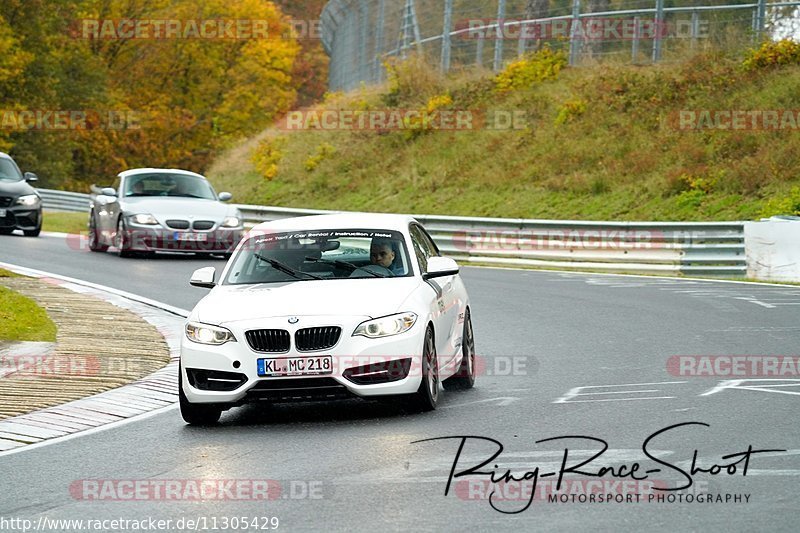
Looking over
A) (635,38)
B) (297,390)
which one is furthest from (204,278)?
A: (635,38)

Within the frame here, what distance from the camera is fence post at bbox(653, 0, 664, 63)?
37.1m

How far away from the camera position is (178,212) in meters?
25.6

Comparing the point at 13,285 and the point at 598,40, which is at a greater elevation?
the point at 598,40

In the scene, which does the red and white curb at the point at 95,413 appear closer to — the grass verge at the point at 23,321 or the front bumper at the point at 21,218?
the grass verge at the point at 23,321

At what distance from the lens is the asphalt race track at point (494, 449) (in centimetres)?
702

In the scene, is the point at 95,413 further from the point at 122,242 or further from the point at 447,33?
the point at 447,33

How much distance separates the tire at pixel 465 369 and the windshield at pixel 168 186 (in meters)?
15.3

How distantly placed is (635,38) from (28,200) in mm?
17567

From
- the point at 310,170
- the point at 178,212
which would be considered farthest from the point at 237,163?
the point at 178,212

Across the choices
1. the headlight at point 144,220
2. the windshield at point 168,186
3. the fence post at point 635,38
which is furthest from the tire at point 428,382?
the fence post at point 635,38

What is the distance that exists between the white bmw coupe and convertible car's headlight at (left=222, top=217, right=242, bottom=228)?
14391 mm

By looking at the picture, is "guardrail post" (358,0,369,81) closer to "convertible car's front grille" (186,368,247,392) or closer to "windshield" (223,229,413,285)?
"windshield" (223,229,413,285)

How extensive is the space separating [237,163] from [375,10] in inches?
284

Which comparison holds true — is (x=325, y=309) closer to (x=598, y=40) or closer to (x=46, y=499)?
(x=46, y=499)
